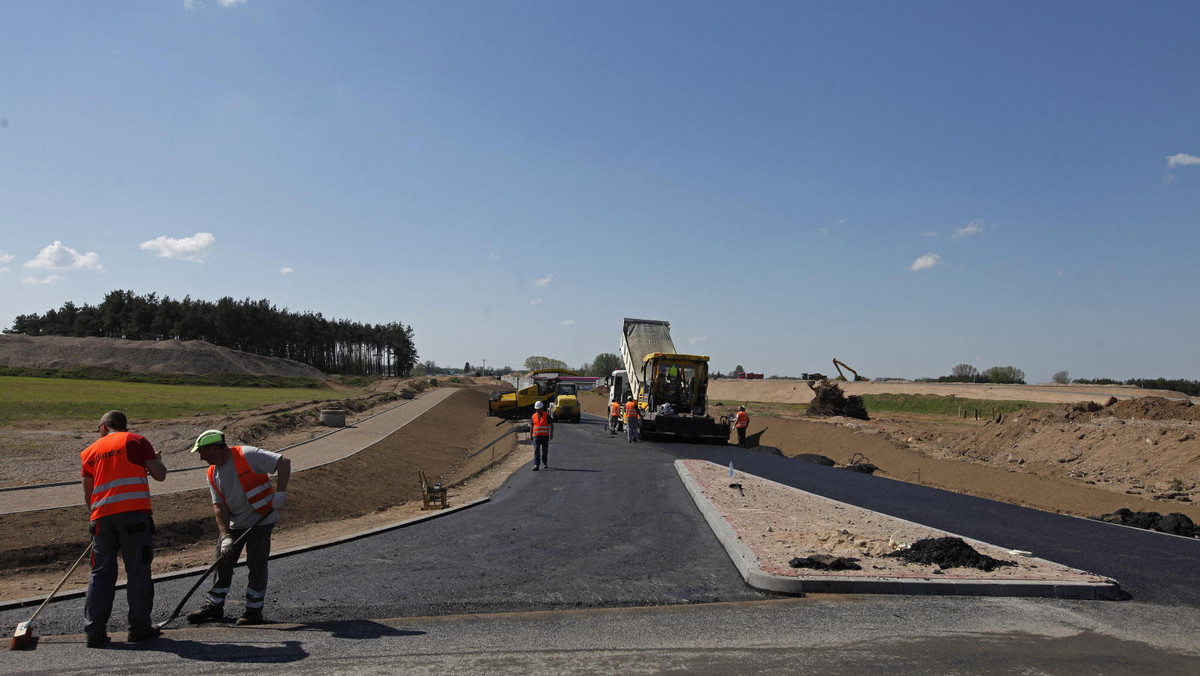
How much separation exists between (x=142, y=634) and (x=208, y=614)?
580 mm

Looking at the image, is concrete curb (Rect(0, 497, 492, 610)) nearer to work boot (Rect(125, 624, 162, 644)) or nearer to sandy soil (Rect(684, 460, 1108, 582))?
work boot (Rect(125, 624, 162, 644))

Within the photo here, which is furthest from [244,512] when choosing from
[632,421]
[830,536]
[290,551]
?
[632,421]

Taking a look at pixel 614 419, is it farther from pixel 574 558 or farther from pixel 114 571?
pixel 114 571

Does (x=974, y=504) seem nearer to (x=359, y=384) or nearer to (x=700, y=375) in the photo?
(x=700, y=375)

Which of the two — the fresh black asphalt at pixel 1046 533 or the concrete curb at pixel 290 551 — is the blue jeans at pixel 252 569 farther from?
the fresh black asphalt at pixel 1046 533

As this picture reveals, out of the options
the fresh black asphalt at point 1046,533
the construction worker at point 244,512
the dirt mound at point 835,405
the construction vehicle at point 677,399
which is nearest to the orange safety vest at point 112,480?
the construction worker at point 244,512

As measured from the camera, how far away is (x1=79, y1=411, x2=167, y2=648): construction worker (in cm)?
568

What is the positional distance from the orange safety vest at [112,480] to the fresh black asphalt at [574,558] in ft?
4.27

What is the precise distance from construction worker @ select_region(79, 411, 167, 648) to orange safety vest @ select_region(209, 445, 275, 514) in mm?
569

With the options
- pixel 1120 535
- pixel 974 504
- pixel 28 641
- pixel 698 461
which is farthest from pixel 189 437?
pixel 1120 535

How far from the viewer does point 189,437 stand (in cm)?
2259

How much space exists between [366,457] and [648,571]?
14.2 meters

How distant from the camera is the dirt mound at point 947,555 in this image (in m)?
8.01

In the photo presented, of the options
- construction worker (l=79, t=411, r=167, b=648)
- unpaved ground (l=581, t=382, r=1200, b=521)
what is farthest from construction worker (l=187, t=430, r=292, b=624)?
unpaved ground (l=581, t=382, r=1200, b=521)
